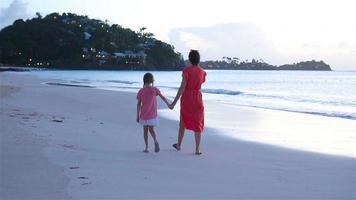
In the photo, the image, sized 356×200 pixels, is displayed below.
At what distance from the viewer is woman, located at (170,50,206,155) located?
24.2ft

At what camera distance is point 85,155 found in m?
6.39

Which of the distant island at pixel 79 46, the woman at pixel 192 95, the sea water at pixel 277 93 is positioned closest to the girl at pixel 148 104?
the woman at pixel 192 95

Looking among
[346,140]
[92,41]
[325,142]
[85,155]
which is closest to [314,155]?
[325,142]

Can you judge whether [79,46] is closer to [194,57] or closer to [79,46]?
[79,46]

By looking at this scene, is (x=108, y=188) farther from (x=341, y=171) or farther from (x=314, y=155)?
(x=314, y=155)

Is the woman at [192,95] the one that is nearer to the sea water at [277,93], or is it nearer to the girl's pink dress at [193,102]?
Result: the girl's pink dress at [193,102]

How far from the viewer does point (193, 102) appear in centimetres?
747

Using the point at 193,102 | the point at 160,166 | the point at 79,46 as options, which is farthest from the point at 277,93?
the point at 79,46

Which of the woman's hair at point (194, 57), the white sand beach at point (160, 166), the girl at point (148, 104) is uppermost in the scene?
the woman's hair at point (194, 57)

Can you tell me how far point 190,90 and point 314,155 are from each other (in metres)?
2.20

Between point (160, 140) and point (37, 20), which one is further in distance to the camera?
point (37, 20)

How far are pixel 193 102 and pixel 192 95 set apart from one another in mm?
110

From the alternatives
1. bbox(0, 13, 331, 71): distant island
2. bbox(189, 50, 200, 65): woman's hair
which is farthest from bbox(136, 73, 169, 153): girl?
bbox(0, 13, 331, 71): distant island

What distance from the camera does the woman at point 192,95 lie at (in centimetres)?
738
